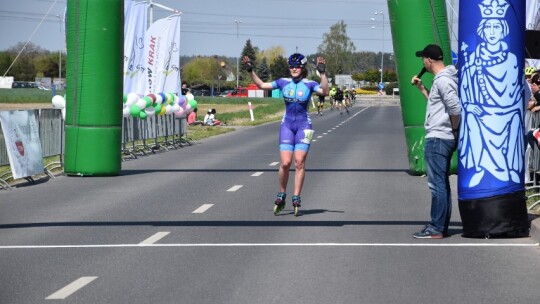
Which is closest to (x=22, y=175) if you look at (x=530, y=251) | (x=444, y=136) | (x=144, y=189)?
(x=144, y=189)

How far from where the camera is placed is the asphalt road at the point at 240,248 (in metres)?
8.21

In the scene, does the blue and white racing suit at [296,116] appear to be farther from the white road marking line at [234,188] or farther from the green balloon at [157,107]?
the green balloon at [157,107]

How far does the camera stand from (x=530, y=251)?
10250mm

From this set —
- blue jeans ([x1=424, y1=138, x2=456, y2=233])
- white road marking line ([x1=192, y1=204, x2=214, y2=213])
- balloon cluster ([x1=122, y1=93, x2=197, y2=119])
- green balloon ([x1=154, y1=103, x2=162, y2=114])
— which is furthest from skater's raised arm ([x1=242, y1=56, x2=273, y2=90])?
green balloon ([x1=154, y1=103, x2=162, y2=114])

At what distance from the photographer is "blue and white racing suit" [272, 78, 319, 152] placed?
13.6 metres

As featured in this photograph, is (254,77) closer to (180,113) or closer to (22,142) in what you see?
(22,142)

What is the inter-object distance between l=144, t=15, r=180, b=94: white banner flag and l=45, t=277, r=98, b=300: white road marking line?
23.3m

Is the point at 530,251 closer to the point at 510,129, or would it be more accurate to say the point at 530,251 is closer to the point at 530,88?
the point at 510,129

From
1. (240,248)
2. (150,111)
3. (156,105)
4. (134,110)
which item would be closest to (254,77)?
(240,248)

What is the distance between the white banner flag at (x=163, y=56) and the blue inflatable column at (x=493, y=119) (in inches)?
834

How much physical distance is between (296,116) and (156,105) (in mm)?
16021

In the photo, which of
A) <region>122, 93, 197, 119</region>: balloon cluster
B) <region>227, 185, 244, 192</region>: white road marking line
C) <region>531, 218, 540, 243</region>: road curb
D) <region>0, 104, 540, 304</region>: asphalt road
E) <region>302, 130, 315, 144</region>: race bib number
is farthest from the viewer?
<region>122, 93, 197, 119</region>: balloon cluster

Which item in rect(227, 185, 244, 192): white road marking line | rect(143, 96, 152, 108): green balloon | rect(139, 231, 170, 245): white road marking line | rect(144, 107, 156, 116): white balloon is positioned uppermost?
rect(143, 96, 152, 108): green balloon

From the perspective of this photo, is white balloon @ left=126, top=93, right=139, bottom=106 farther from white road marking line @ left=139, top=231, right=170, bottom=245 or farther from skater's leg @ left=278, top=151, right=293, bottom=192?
white road marking line @ left=139, top=231, right=170, bottom=245
